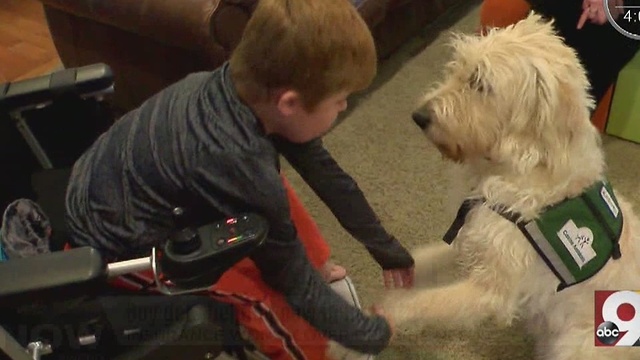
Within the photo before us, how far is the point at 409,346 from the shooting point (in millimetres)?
1729

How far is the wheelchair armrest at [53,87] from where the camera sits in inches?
51.9

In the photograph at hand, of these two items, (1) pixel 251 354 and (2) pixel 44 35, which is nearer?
(1) pixel 251 354

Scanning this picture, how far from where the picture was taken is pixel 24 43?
306 cm

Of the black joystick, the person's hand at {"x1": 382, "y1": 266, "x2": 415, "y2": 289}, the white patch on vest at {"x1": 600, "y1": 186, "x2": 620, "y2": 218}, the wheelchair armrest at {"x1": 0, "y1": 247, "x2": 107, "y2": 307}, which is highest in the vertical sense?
the wheelchair armrest at {"x1": 0, "y1": 247, "x2": 107, "y2": 307}

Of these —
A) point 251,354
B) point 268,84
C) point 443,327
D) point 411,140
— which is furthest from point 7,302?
point 411,140

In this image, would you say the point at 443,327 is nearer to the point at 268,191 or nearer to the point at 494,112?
the point at 494,112

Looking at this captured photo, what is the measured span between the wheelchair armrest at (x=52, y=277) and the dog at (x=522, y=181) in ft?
2.45

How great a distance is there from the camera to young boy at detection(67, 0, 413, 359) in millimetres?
1095

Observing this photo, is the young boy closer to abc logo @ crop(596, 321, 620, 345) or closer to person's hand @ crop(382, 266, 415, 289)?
person's hand @ crop(382, 266, 415, 289)

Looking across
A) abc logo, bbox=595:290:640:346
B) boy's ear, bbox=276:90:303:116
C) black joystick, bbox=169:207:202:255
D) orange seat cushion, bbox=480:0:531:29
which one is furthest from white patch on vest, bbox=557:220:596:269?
orange seat cushion, bbox=480:0:531:29

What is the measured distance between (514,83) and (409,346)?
0.74m

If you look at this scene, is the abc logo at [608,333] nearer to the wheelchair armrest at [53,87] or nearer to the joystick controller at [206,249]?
the joystick controller at [206,249]

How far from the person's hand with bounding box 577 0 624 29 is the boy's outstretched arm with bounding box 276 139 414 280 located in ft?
2.81

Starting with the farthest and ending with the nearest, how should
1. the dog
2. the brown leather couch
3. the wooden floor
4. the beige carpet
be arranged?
the wooden floor < the brown leather couch < the beige carpet < the dog
